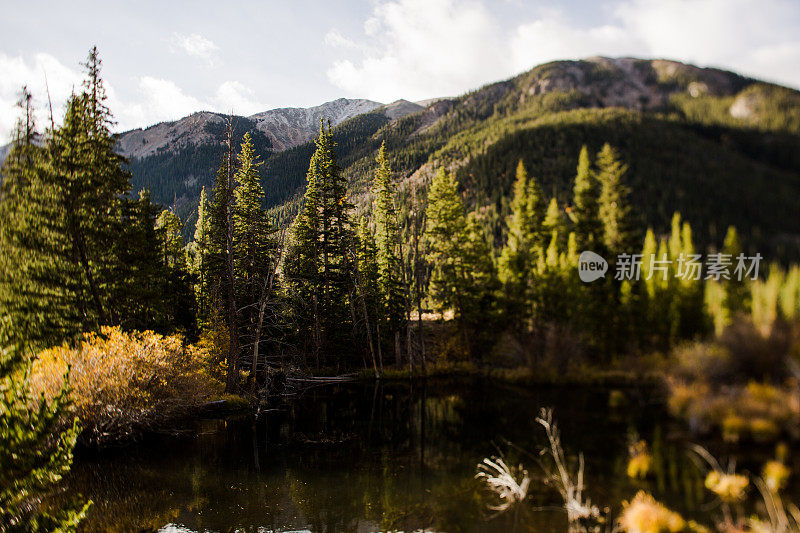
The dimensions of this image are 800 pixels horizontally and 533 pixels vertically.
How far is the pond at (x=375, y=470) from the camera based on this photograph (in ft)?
24.0

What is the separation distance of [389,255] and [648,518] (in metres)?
24.3

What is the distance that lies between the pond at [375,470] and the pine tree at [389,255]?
46.0ft

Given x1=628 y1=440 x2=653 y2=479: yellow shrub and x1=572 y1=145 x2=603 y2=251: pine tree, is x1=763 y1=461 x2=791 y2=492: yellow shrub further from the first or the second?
x1=572 y1=145 x2=603 y2=251: pine tree

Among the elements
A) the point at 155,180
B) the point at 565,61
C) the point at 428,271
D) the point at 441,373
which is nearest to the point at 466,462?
the point at 565,61

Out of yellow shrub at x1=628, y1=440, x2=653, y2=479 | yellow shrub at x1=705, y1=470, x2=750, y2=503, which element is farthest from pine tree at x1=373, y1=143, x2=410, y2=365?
yellow shrub at x1=705, y1=470, x2=750, y2=503

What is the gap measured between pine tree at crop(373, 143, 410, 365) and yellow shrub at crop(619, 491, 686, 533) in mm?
21245

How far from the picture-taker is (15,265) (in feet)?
54.2

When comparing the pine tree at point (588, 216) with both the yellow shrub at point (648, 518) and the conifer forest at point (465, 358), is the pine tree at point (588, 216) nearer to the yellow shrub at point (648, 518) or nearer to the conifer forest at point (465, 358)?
the conifer forest at point (465, 358)

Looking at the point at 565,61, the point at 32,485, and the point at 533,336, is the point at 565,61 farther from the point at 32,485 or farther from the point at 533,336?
the point at 32,485

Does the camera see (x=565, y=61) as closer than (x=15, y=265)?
Yes

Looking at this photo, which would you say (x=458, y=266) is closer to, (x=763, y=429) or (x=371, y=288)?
(x=371, y=288)

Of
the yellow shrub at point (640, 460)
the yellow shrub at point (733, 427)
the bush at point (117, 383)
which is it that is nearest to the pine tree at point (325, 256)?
the bush at point (117, 383)

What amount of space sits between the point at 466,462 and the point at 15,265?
731 inches

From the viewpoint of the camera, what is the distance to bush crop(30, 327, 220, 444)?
11.2m
